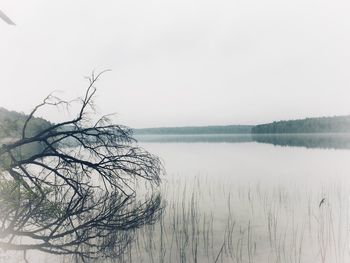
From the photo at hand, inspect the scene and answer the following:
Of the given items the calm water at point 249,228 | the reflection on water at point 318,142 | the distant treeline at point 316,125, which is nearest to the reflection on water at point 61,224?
the calm water at point 249,228

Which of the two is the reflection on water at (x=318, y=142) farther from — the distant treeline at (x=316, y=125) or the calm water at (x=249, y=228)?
the distant treeline at (x=316, y=125)

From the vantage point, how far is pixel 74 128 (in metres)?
7.62

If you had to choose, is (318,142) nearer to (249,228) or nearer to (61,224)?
(249,228)

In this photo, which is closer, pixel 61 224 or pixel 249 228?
pixel 61 224

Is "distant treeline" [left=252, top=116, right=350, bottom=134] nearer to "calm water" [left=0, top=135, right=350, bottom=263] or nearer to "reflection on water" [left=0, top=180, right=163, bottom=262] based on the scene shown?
"calm water" [left=0, top=135, right=350, bottom=263]

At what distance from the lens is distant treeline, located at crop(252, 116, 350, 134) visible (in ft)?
463

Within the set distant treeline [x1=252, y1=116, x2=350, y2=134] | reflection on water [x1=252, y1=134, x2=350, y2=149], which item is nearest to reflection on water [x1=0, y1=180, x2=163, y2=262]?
reflection on water [x1=252, y1=134, x2=350, y2=149]

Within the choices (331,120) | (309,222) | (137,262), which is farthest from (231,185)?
(331,120)

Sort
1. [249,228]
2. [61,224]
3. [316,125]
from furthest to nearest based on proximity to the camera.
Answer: [316,125] → [249,228] → [61,224]

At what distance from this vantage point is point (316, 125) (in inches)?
5891

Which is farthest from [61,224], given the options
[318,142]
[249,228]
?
[318,142]

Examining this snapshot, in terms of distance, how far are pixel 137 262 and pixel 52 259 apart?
2319 mm

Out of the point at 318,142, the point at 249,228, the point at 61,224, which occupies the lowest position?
the point at 249,228

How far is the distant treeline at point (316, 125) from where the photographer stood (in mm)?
141125
